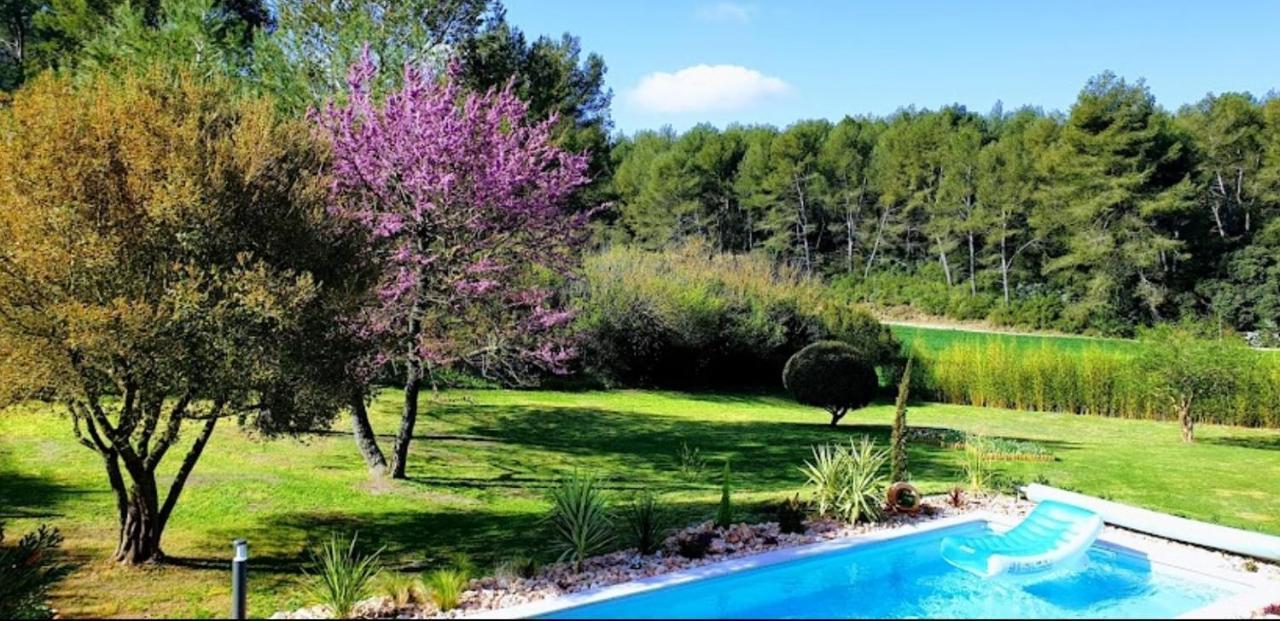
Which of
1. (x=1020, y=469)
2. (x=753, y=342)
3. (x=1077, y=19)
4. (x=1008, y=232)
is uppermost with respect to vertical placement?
(x=1077, y=19)

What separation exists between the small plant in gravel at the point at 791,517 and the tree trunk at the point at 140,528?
5.76 m

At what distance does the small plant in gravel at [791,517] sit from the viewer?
8422 mm

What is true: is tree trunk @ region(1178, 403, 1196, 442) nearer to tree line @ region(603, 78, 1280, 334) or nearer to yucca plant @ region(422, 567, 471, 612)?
yucca plant @ region(422, 567, 471, 612)

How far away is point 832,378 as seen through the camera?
56.5 ft

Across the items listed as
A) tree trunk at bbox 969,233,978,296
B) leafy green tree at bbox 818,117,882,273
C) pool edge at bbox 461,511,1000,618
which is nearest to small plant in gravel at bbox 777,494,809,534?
pool edge at bbox 461,511,1000,618

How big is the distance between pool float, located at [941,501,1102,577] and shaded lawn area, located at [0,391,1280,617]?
2122 mm

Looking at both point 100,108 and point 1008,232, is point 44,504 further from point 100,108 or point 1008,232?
point 1008,232

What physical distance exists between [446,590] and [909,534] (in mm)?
4883

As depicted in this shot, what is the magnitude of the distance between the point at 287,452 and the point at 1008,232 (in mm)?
40761

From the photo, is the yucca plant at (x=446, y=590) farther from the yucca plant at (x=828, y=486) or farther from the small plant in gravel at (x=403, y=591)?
the yucca plant at (x=828, y=486)

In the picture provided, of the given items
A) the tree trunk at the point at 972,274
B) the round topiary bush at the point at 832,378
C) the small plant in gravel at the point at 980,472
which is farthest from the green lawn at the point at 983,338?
the small plant in gravel at the point at 980,472

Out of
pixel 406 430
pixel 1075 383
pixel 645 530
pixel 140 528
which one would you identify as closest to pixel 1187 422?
pixel 1075 383

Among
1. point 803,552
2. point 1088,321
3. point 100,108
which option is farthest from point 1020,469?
point 1088,321

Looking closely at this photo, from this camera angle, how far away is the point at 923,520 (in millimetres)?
9062
